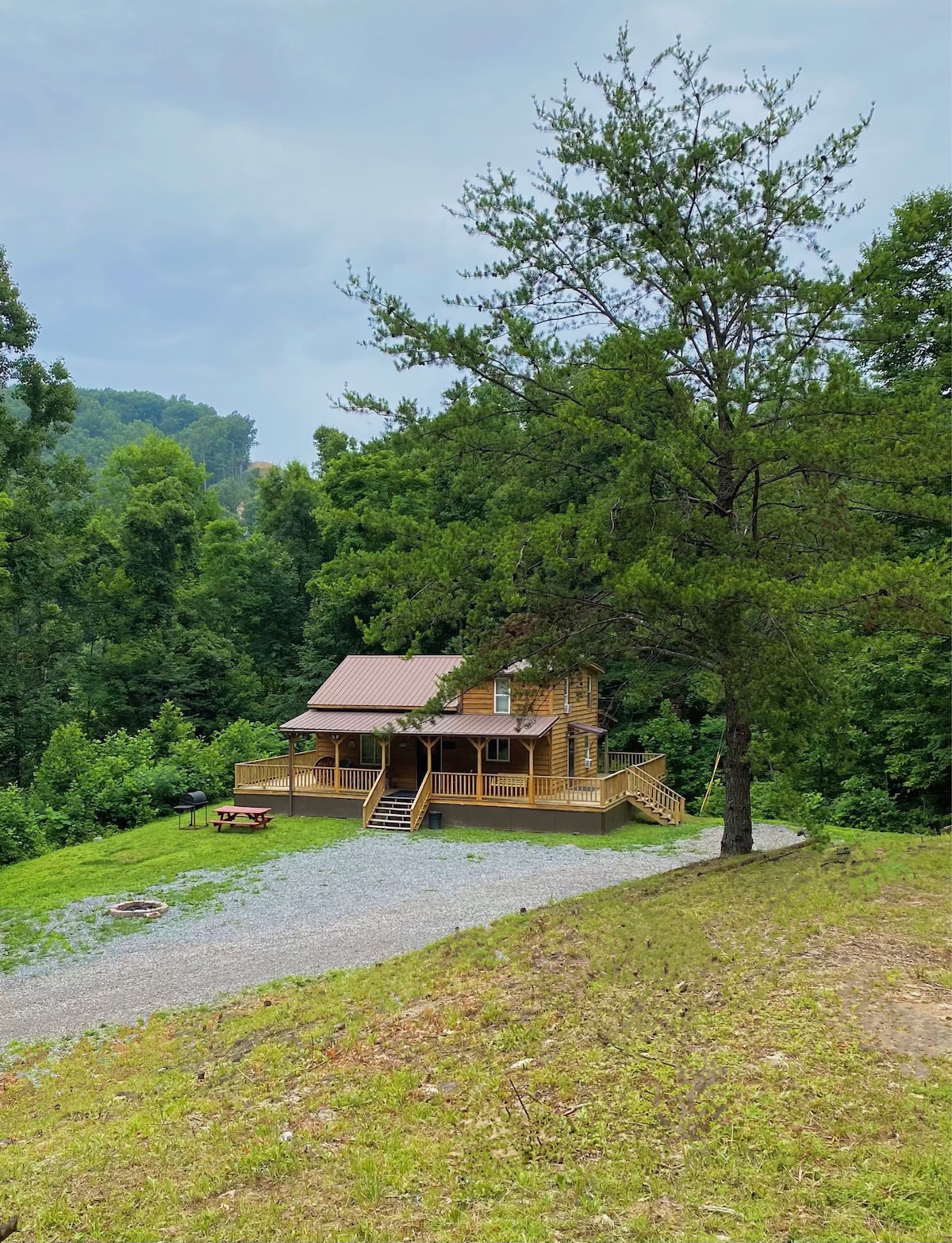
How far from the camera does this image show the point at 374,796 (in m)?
19.8

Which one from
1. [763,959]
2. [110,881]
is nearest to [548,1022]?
[763,959]

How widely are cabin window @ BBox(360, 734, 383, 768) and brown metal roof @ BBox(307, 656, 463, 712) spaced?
1228 mm

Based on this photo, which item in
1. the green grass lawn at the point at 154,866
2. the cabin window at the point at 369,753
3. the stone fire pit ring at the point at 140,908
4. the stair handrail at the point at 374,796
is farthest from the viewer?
the cabin window at the point at 369,753

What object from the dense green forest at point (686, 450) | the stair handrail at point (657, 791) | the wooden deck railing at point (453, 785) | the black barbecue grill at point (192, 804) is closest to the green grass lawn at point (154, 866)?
the black barbecue grill at point (192, 804)

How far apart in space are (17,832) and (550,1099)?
52.0ft

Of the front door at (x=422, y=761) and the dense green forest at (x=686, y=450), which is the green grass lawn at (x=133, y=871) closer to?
the front door at (x=422, y=761)

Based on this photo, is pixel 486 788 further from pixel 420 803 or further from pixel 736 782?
pixel 736 782

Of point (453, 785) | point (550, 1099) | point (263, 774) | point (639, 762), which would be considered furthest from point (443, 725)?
point (550, 1099)

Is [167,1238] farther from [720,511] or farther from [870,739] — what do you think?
[870,739]

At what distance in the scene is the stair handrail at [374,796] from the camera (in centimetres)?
1942

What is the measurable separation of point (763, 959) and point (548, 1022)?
6.17ft

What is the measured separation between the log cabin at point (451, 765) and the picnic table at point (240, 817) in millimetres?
1985

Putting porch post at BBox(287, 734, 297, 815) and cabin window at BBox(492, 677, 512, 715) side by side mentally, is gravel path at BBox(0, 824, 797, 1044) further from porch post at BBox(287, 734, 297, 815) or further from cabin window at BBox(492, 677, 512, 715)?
cabin window at BBox(492, 677, 512, 715)

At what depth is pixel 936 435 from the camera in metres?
7.62
